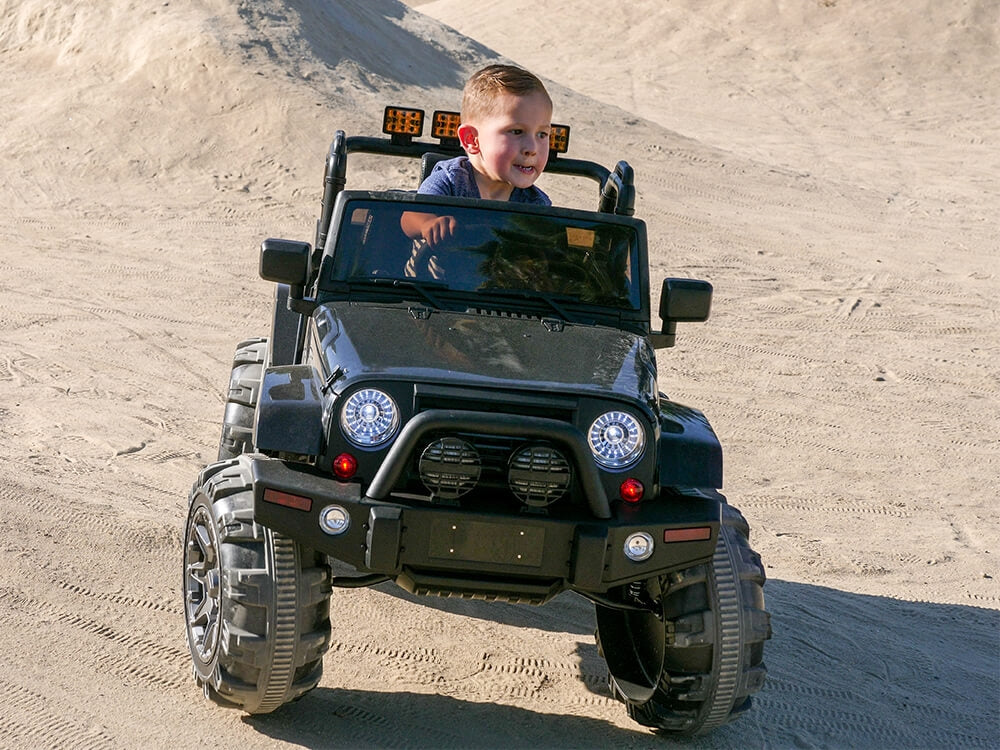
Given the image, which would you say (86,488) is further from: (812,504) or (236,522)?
(812,504)

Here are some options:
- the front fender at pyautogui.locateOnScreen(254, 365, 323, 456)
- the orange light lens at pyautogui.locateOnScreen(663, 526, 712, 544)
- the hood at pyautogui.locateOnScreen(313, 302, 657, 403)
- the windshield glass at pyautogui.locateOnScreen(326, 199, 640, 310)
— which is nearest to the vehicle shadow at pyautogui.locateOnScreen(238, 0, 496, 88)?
the windshield glass at pyautogui.locateOnScreen(326, 199, 640, 310)

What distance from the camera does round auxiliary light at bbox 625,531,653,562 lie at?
4340mm

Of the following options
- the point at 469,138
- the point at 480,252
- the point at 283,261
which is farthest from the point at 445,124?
the point at 283,261

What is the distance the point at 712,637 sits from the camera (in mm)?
4582

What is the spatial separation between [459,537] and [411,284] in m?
1.37

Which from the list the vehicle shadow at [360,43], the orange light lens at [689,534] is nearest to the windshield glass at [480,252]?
the orange light lens at [689,534]

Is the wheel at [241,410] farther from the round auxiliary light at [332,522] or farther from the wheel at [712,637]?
the wheel at [712,637]

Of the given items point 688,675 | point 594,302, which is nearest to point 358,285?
point 594,302

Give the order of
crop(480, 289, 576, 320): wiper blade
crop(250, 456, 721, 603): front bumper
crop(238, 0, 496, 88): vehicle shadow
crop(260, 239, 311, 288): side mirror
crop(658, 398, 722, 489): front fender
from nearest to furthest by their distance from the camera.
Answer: crop(250, 456, 721, 603): front bumper → crop(658, 398, 722, 489): front fender → crop(260, 239, 311, 288): side mirror → crop(480, 289, 576, 320): wiper blade → crop(238, 0, 496, 88): vehicle shadow

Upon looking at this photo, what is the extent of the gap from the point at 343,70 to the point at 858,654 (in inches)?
603

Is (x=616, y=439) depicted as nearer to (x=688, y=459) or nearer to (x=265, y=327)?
(x=688, y=459)

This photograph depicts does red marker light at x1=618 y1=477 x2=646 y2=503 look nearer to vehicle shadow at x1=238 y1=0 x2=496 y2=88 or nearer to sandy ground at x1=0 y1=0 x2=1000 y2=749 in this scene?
sandy ground at x1=0 y1=0 x2=1000 y2=749

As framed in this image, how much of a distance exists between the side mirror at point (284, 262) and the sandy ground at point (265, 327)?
A: 1587 millimetres

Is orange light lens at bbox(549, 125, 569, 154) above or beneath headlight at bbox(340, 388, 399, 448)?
above
